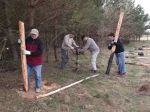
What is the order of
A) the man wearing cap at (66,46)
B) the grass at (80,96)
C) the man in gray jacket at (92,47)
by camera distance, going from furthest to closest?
the man in gray jacket at (92,47) < the man wearing cap at (66,46) < the grass at (80,96)

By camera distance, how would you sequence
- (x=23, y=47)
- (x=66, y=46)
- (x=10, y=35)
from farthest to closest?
1. (x=66, y=46)
2. (x=10, y=35)
3. (x=23, y=47)

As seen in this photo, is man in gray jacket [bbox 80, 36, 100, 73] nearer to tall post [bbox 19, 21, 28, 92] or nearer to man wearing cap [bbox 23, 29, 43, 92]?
man wearing cap [bbox 23, 29, 43, 92]

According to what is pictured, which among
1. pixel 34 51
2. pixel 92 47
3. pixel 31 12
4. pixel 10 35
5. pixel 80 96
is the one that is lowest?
pixel 80 96

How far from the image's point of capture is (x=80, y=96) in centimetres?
1072

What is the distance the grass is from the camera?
370 inches

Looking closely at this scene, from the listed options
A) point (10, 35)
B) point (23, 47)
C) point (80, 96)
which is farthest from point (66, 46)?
point (23, 47)

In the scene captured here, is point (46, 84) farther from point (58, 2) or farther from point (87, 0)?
point (87, 0)

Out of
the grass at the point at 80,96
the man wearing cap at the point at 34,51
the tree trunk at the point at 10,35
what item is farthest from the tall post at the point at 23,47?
the tree trunk at the point at 10,35

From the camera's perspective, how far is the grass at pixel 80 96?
9.39 m

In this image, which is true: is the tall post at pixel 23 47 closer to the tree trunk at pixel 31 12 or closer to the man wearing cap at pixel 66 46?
the tree trunk at pixel 31 12

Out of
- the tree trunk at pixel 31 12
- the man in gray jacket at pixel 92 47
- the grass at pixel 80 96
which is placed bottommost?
the grass at pixel 80 96

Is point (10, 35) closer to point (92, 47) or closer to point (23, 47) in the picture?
point (23, 47)

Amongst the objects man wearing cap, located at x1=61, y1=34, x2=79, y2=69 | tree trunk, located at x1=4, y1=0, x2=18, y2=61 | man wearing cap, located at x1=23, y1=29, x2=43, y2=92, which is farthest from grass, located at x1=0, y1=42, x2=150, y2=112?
tree trunk, located at x1=4, y1=0, x2=18, y2=61

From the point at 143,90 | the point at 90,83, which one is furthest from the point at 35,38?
the point at 143,90
